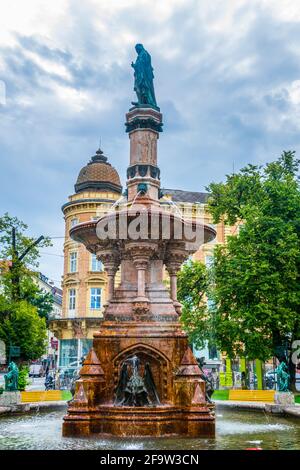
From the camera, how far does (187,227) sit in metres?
14.2

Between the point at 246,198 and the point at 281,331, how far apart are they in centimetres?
748

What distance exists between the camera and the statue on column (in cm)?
1588

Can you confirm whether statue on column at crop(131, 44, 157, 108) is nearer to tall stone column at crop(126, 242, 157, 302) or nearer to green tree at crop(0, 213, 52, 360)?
tall stone column at crop(126, 242, 157, 302)

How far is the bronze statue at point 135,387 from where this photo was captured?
482 inches

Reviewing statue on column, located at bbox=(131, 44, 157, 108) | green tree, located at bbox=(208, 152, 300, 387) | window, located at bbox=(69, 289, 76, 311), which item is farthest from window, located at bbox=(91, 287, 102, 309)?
statue on column, located at bbox=(131, 44, 157, 108)

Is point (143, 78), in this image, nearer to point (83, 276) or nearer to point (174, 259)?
point (174, 259)

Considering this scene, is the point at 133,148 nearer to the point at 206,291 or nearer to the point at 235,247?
the point at 235,247

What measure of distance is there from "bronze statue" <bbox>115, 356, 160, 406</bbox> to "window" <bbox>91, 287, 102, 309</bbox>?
33.2m

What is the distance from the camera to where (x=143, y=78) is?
52.6ft

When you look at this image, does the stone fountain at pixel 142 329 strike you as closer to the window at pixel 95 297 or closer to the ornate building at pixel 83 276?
the ornate building at pixel 83 276

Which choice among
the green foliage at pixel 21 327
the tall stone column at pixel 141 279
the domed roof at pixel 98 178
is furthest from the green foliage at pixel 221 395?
the domed roof at pixel 98 178

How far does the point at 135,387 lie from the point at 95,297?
112 ft

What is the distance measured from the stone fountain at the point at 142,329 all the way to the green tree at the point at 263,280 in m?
8.71

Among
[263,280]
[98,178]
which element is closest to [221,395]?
[263,280]
